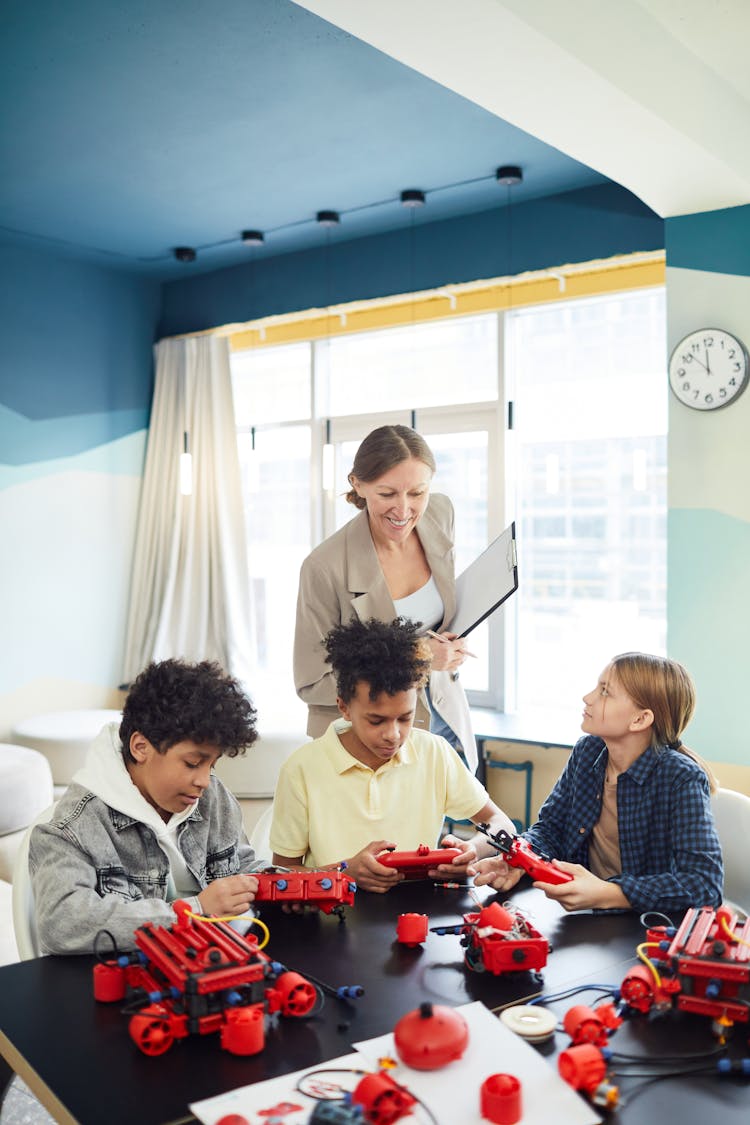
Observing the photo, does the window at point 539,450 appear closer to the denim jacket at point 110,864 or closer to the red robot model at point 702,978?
the denim jacket at point 110,864

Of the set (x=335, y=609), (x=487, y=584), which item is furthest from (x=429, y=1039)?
(x=335, y=609)

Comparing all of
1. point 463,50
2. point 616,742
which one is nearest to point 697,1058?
point 616,742

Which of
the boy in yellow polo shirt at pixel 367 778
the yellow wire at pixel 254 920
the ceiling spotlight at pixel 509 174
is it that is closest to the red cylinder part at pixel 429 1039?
the yellow wire at pixel 254 920

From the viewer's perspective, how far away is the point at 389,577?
8.16 ft

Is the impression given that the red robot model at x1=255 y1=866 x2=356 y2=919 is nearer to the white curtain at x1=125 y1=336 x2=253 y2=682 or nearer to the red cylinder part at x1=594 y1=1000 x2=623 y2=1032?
the red cylinder part at x1=594 y1=1000 x2=623 y2=1032

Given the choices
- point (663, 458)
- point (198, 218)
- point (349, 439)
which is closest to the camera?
point (663, 458)

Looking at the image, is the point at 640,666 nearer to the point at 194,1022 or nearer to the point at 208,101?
the point at 194,1022

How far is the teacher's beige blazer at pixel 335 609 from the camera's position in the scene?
2.37 m

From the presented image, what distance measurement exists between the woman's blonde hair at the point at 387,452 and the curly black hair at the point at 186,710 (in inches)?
30.2

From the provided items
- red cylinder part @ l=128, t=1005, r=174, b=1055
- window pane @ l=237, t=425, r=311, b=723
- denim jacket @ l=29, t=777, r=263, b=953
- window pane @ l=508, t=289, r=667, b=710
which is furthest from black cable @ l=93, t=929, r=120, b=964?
window pane @ l=237, t=425, r=311, b=723

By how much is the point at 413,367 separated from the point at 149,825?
3.40 m

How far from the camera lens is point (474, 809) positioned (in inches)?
80.1

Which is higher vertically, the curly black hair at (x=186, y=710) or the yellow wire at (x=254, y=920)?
the curly black hair at (x=186, y=710)

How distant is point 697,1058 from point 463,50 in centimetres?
198
